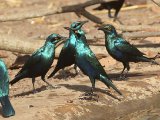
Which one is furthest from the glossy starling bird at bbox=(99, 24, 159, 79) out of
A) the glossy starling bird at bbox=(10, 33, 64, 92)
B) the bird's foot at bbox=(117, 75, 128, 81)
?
the glossy starling bird at bbox=(10, 33, 64, 92)

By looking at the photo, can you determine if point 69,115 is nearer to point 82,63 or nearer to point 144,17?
point 82,63

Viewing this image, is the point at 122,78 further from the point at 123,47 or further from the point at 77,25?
the point at 77,25

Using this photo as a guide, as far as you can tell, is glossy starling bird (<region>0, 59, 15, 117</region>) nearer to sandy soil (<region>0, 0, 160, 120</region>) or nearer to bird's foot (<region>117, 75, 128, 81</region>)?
sandy soil (<region>0, 0, 160, 120</region>)

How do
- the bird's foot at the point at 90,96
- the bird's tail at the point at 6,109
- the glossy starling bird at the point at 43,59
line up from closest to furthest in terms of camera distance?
the bird's tail at the point at 6,109 < the bird's foot at the point at 90,96 < the glossy starling bird at the point at 43,59

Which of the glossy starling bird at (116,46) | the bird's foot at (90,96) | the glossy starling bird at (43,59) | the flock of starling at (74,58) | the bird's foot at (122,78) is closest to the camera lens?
the flock of starling at (74,58)

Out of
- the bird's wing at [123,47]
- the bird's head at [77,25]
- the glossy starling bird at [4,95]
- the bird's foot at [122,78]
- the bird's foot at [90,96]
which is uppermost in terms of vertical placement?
the bird's head at [77,25]

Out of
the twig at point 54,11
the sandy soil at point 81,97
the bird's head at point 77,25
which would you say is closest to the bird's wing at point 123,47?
the sandy soil at point 81,97

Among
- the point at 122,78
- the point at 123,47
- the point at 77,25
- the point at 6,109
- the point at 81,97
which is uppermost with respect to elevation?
the point at 77,25

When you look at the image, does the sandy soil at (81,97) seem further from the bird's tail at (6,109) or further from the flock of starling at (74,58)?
the flock of starling at (74,58)

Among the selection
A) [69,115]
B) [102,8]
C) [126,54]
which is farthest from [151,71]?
[102,8]

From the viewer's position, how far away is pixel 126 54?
36.1 ft

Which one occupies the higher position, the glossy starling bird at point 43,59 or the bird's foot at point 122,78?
the glossy starling bird at point 43,59

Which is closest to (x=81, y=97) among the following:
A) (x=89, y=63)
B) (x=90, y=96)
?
(x=90, y=96)

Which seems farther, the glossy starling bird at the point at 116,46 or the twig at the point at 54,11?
the twig at the point at 54,11
